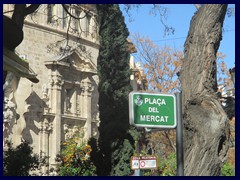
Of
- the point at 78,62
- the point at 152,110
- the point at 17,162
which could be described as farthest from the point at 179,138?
the point at 78,62

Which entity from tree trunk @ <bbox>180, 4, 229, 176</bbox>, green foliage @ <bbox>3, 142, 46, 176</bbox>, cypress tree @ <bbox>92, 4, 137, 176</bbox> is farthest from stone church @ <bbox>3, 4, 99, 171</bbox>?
tree trunk @ <bbox>180, 4, 229, 176</bbox>

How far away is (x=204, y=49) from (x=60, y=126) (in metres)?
20.8

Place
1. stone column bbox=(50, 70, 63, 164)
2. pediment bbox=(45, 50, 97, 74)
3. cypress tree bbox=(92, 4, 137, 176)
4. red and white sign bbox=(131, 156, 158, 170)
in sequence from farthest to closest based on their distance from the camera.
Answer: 1. pediment bbox=(45, 50, 97, 74)
2. stone column bbox=(50, 70, 63, 164)
3. cypress tree bbox=(92, 4, 137, 176)
4. red and white sign bbox=(131, 156, 158, 170)

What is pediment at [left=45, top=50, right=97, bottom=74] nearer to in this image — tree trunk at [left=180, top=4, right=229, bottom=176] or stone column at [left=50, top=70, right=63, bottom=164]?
stone column at [left=50, top=70, right=63, bottom=164]

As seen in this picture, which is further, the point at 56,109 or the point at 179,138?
the point at 56,109

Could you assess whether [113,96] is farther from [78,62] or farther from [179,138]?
[179,138]

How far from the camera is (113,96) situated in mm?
25016

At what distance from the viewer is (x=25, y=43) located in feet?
88.1

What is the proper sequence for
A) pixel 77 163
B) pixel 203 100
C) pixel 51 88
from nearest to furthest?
pixel 203 100, pixel 77 163, pixel 51 88

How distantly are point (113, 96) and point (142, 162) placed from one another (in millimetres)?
11652

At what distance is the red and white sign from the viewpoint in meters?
13.2

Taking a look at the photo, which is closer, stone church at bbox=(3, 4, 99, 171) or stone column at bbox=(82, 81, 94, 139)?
stone church at bbox=(3, 4, 99, 171)

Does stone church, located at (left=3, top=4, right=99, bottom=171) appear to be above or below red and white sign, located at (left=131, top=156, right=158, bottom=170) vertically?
above

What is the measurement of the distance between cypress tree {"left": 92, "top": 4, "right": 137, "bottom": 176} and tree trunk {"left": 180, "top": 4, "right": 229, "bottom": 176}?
13.1 meters
